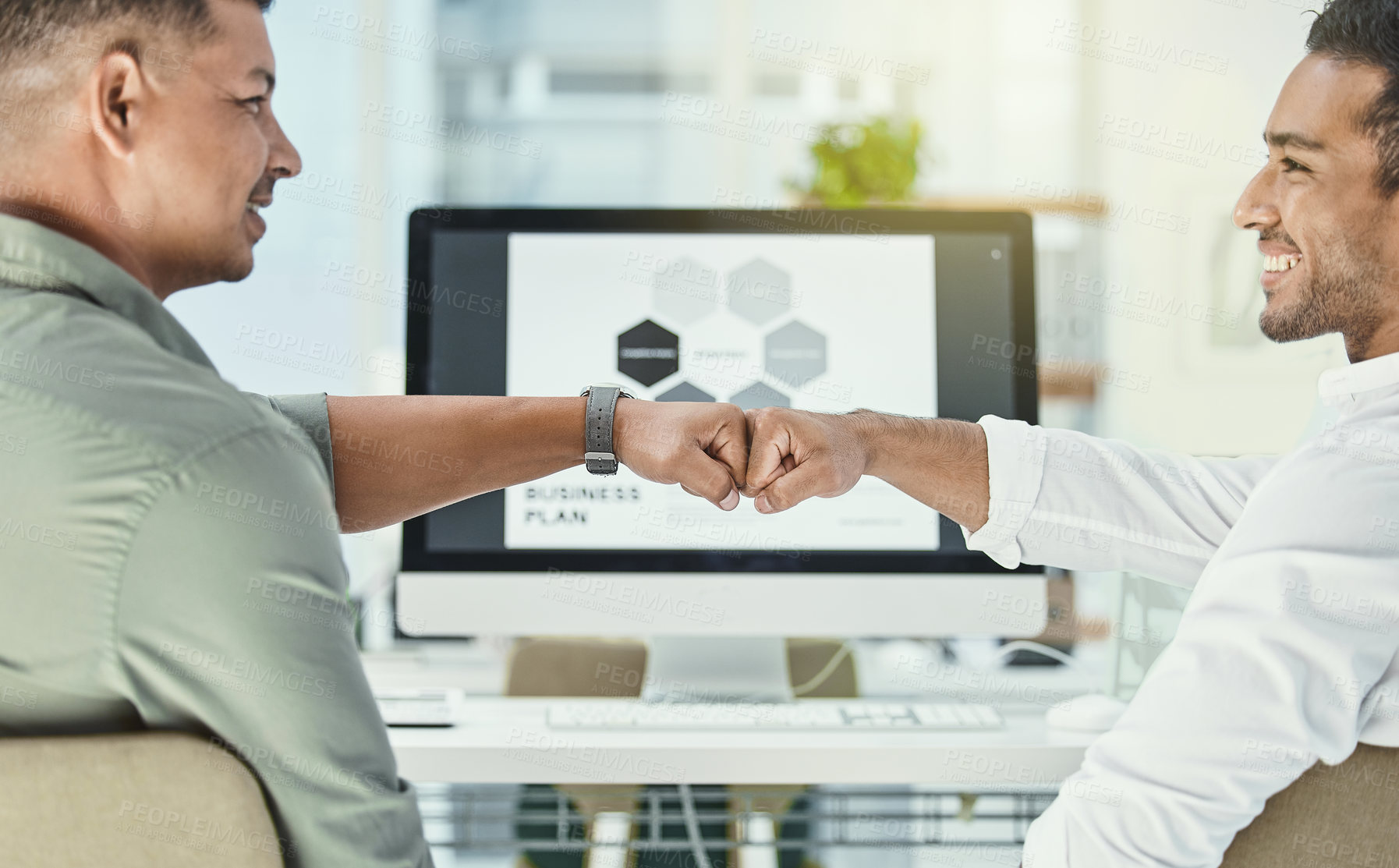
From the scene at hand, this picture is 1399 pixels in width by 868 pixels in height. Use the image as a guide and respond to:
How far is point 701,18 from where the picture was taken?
395 cm

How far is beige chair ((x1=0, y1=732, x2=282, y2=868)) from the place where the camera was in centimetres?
44

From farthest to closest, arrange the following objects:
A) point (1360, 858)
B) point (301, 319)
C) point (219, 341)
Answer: point (301, 319), point (219, 341), point (1360, 858)

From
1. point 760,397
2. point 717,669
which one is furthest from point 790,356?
point 717,669

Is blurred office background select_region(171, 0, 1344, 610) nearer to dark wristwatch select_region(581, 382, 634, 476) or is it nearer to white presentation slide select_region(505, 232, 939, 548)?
white presentation slide select_region(505, 232, 939, 548)

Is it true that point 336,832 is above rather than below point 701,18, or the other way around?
below

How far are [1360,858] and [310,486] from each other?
0.67 meters

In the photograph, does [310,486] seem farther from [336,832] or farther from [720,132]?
[720,132]

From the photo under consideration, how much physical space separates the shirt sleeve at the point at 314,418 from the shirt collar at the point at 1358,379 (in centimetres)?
100

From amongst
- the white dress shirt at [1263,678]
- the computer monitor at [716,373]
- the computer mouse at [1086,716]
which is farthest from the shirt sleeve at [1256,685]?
the computer monitor at [716,373]

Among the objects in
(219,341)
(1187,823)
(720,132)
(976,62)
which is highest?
(976,62)

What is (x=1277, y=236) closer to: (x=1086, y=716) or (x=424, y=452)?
(x=1086, y=716)

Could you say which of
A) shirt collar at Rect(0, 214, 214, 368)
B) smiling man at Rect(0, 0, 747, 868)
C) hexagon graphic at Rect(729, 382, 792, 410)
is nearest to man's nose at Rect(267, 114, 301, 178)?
smiling man at Rect(0, 0, 747, 868)

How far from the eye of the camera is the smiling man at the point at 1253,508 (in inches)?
29.2

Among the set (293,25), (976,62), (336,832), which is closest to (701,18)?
(976,62)
